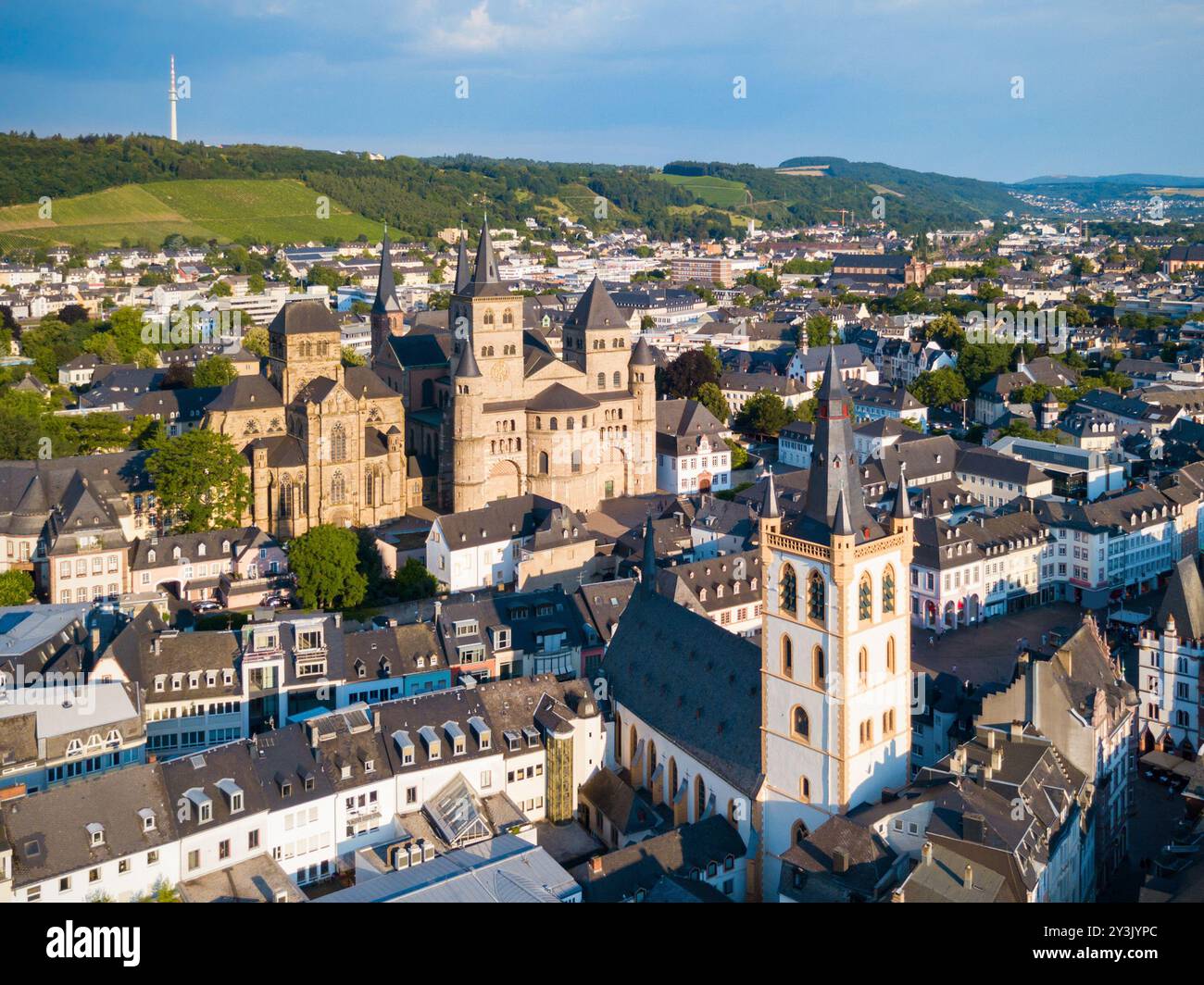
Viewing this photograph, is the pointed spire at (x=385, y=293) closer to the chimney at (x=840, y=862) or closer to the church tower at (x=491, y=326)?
the church tower at (x=491, y=326)

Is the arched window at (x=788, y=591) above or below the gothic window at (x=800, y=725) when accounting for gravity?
above

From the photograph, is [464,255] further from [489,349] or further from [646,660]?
[646,660]

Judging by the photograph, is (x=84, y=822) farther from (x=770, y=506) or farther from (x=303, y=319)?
(x=303, y=319)

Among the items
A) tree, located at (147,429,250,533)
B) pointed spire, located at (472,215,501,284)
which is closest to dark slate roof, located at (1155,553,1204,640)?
tree, located at (147,429,250,533)

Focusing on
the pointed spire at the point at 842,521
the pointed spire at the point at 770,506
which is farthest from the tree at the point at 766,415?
the pointed spire at the point at 842,521

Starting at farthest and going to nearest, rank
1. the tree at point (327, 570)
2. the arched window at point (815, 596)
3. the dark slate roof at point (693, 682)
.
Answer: the tree at point (327, 570), the dark slate roof at point (693, 682), the arched window at point (815, 596)

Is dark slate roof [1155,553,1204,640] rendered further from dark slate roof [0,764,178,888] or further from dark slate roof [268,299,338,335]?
dark slate roof [268,299,338,335]
